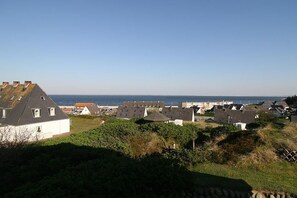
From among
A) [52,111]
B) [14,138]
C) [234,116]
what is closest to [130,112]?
[234,116]

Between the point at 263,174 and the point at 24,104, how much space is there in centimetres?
2583

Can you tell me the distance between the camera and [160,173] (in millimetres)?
8047

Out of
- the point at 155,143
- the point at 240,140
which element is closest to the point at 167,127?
the point at 155,143

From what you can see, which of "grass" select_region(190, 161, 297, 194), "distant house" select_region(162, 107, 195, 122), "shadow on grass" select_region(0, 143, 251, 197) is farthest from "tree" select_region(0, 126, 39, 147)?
"distant house" select_region(162, 107, 195, 122)

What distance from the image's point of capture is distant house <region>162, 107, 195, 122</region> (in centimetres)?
5839

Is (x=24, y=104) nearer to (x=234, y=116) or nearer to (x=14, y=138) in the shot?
(x=14, y=138)

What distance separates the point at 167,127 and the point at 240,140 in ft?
20.8

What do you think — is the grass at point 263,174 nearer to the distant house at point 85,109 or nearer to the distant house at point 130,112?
the distant house at point 130,112

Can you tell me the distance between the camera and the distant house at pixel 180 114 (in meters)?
58.4

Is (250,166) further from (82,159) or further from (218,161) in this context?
(82,159)

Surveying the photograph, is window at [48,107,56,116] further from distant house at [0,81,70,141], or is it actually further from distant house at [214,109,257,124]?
distant house at [214,109,257,124]

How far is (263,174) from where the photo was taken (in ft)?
42.1

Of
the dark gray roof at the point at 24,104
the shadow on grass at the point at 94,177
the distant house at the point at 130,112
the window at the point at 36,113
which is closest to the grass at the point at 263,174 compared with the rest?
the shadow on grass at the point at 94,177

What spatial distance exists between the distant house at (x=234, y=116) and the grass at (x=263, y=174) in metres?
38.6
